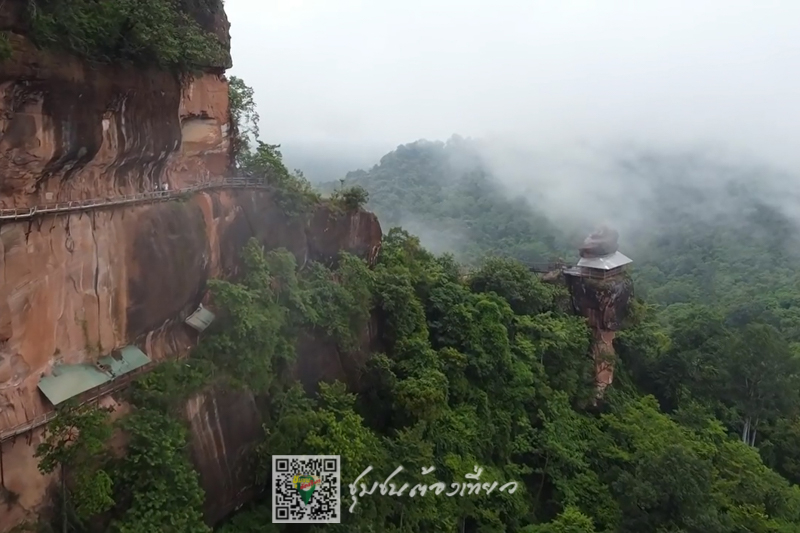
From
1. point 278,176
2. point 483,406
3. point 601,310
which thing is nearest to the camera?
A: point 278,176

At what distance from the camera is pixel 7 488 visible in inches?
362

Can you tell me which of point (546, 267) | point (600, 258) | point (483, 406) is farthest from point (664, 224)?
point (483, 406)

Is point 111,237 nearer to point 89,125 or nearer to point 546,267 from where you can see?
point 89,125

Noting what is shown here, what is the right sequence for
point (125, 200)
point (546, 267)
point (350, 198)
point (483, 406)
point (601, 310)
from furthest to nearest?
point (546, 267) < point (601, 310) < point (350, 198) < point (483, 406) < point (125, 200)

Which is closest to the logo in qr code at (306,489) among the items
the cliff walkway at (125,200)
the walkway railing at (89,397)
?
the walkway railing at (89,397)

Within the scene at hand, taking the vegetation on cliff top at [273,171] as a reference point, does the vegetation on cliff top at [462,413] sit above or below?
below

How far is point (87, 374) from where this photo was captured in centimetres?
1084

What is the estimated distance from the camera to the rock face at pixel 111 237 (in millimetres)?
9438

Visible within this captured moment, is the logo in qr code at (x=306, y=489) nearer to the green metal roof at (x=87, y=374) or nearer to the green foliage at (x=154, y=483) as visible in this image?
the green foliage at (x=154, y=483)

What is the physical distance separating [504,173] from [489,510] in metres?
74.5

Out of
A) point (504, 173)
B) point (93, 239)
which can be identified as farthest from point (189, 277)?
point (504, 173)

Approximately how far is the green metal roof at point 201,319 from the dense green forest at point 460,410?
0.41 m

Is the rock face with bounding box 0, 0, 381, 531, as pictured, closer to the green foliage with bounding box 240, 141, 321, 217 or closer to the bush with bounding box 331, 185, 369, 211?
the green foliage with bounding box 240, 141, 321, 217

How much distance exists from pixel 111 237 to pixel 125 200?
97 cm
